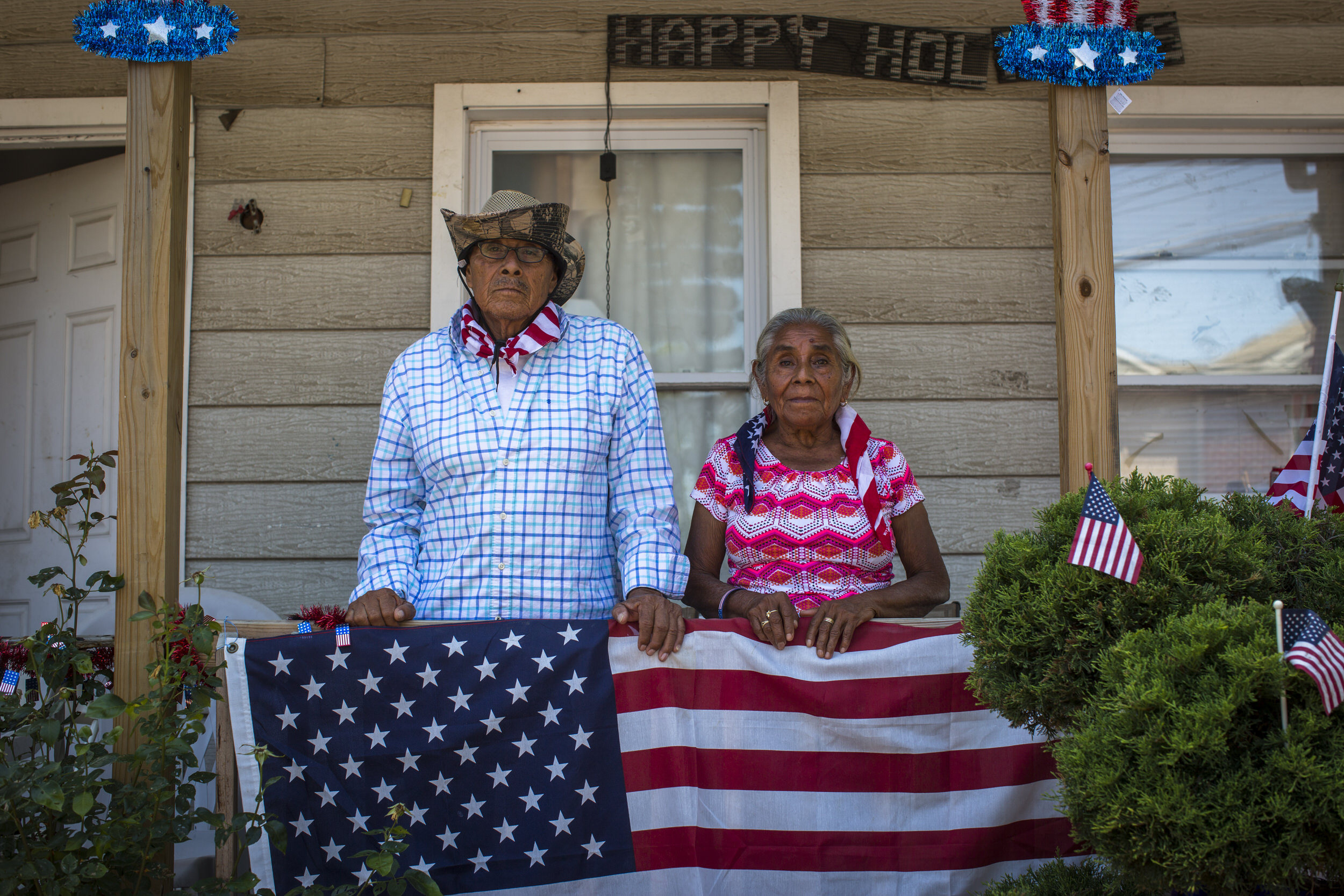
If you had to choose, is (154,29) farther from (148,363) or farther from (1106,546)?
(1106,546)

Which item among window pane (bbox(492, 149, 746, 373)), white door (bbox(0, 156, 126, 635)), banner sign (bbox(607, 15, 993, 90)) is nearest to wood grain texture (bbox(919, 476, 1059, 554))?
window pane (bbox(492, 149, 746, 373))

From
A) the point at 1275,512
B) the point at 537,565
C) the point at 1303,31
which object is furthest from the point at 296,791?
the point at 1303,31

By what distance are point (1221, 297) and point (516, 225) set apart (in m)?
2.89

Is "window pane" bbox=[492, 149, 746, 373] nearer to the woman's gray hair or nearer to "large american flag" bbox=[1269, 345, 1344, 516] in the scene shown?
the woman's gray hair

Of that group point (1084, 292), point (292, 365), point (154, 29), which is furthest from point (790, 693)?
point (154, 29)

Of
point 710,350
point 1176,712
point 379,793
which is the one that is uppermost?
point 710,350

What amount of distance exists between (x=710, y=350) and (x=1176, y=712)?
2507mm

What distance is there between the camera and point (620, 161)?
3971mm

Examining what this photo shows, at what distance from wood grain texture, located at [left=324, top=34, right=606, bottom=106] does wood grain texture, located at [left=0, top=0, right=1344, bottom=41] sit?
0.04 metres

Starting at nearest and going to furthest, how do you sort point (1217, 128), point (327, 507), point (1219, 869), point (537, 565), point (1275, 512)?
1. point (1219, 869)
2. point (1275, 512)
3. point (537, 565)
4. point (327, 507)
5. point (1217, 128)

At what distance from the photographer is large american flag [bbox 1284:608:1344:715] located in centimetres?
158

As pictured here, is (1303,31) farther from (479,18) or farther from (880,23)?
(479,18)

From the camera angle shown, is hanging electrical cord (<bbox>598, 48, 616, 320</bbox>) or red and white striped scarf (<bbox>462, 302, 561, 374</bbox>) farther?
hanging electrical cord (<bbox>598, 48, 616, 320</bbox>)

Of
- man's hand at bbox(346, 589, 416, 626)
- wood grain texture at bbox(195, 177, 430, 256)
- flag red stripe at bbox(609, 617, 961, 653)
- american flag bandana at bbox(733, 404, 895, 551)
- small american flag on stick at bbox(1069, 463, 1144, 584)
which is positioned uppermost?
wood grain texture at bbox(195, 177, 430, 256)
